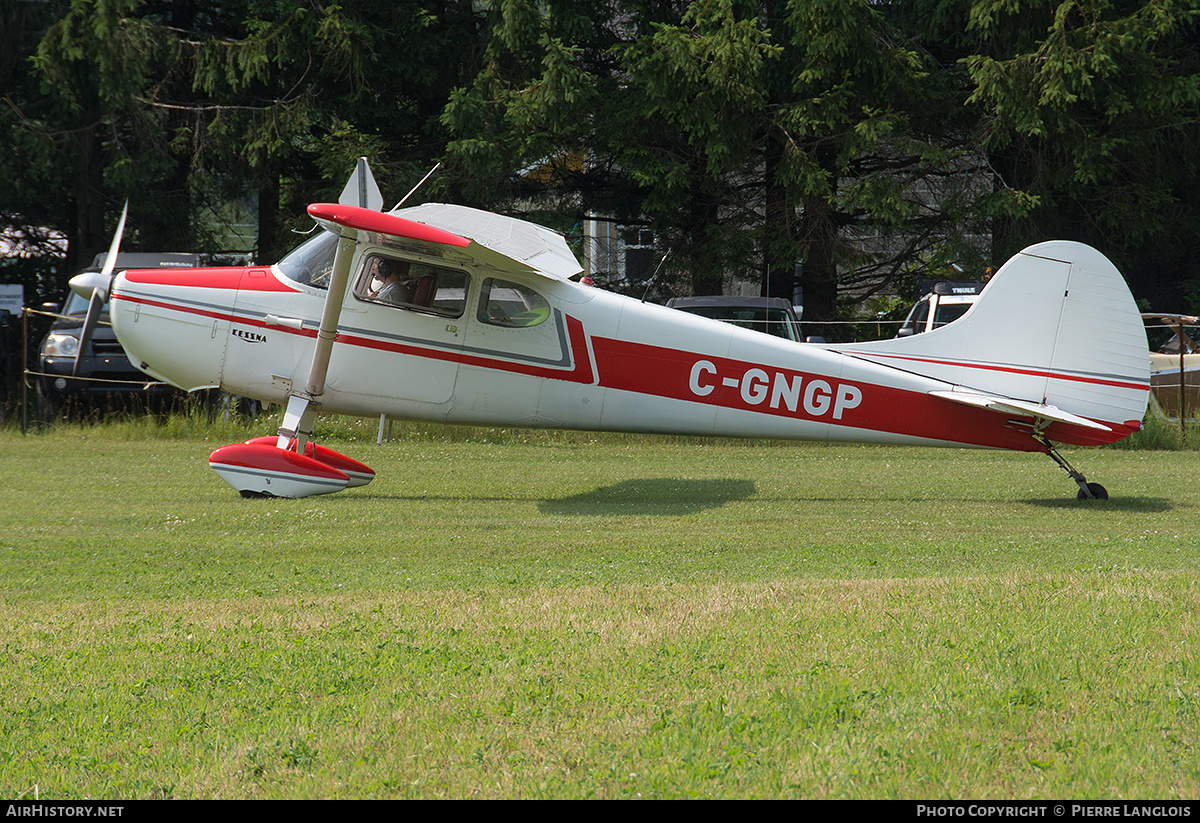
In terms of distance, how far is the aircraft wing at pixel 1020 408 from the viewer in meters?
9.64

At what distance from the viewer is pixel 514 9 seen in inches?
753

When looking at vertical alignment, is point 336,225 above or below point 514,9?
below

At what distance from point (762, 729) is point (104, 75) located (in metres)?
19.5

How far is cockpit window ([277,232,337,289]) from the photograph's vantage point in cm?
1023

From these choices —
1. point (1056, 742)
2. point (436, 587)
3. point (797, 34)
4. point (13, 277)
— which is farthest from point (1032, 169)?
point (13, 277)

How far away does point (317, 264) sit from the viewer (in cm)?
1024

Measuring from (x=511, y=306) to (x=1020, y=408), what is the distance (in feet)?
16.2

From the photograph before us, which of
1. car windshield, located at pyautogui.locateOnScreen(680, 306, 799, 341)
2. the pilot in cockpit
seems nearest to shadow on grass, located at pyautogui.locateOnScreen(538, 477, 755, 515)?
the pilot in cockpit

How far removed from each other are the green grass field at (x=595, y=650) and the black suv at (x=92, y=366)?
753 centimetres

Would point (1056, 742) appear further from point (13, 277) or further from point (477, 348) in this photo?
point (13, 277)

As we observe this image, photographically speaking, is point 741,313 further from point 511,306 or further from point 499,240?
point 499,240

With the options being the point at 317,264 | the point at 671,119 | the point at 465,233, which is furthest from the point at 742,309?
the point at 317,264

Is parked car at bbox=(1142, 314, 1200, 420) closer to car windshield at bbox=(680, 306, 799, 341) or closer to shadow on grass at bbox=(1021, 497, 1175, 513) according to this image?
car windshield at bbox=(680, 306, 799, 341)

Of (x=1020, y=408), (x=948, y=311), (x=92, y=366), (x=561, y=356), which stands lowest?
(x=92, y=366)
